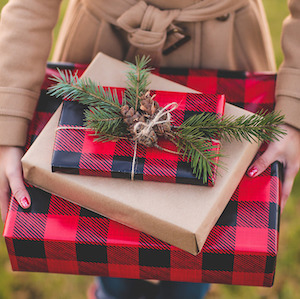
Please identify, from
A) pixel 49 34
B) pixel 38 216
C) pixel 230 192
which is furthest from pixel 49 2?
pixel 230 192

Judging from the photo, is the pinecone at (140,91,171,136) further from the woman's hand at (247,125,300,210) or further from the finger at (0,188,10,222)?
the finger at (0,188,10,222)

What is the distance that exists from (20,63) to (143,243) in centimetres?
53

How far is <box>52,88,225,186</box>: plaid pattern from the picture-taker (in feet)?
A: 2.60

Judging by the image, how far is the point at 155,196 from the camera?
2.60 ft

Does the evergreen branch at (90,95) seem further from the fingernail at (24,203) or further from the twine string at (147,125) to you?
the fingernail at (24,203)

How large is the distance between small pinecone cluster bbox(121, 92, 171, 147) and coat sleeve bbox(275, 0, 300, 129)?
0.34 meters

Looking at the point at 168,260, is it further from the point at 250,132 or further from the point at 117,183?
the point at 250,132

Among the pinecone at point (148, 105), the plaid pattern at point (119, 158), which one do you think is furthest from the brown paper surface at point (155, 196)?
the pinecone at point (148, 105)

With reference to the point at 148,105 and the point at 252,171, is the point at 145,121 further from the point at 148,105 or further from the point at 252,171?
the point at 252,171

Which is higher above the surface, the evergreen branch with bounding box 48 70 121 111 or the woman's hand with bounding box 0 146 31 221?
the evergreen branch with bounding box 48 70 121 111

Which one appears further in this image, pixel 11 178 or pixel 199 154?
pixel 11 178

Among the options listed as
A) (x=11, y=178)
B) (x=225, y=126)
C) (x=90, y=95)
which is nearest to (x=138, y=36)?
(x=90, y=95)

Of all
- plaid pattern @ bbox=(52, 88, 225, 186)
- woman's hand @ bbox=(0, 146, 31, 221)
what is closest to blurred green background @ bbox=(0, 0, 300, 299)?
woman's hand @ bbox=(0, 146, 31, 221)

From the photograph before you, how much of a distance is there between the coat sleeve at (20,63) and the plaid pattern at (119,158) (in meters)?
0.16
